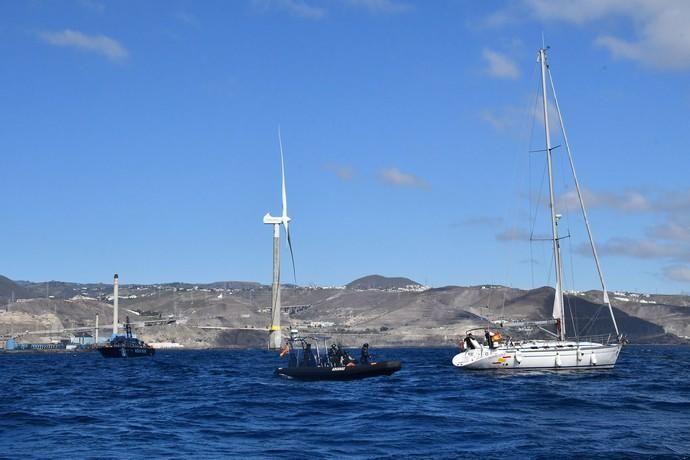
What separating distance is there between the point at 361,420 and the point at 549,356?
3632 centimetres

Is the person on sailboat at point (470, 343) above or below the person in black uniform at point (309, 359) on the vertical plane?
above

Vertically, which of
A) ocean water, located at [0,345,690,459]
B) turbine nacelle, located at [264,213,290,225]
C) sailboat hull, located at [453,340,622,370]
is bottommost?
ocean water, located at [0,345,690,459]

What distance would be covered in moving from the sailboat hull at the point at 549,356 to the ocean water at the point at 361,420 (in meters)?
6.34

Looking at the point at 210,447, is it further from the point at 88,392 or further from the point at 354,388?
the point at 88,392

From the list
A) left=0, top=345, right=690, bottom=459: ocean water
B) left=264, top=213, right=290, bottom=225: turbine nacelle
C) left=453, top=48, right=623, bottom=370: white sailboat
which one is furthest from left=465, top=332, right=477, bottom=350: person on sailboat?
left=264, top=213, right=290, bottom=225: turbine nacelle

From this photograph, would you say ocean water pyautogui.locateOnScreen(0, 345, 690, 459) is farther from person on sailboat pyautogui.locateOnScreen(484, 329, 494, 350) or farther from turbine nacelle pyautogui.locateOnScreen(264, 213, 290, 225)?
turbine nacelle pyautogui.locateOnScreen(264, 213, 290, 225)

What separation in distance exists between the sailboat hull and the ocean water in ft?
20.8

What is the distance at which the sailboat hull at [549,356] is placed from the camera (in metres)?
75.7

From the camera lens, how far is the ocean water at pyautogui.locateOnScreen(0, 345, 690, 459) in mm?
34062

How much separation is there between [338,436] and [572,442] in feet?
31.4

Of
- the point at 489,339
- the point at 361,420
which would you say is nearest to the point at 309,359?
the point at 489,339

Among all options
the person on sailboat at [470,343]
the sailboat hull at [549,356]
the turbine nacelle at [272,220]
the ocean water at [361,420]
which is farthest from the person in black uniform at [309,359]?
the turbine nacelle at [272,220]

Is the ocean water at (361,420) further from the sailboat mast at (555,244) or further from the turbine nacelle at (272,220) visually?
the turbine nacelle at (272,220)

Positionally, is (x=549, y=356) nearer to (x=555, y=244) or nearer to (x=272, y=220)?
(x=555, y=244)
